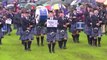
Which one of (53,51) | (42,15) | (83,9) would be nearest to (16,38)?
(42,15)

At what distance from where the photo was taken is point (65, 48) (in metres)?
23.0

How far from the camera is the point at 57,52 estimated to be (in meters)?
21.7

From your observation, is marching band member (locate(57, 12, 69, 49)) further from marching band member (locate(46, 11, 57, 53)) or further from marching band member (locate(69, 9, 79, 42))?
marching band member (locate(69, 9, 79, 42))

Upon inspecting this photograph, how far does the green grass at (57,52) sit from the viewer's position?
67.1ft

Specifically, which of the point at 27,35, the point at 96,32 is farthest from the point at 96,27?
the point at 27,35

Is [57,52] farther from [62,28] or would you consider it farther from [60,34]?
[62,28]

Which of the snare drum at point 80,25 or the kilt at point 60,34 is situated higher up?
the snare drum at point 80,25

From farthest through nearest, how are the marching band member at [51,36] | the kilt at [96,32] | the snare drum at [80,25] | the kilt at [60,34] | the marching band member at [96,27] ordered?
the snare drum at [80,25]
the kilt at [96,32]
the marching band member at [96,27]
the kilt at [60,34]
the marching band member at [51,36]

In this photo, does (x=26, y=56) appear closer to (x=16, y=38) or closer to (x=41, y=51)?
(x=41, y=51)

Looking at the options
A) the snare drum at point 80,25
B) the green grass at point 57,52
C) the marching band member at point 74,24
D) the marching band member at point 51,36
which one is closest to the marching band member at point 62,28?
the green grass at point 57,52

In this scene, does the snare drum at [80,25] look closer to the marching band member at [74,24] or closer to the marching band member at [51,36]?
the marching band member at [74,24]

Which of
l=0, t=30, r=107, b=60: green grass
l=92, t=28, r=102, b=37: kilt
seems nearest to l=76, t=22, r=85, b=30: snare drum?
l=0, t=30, r=107, b=60: green grass

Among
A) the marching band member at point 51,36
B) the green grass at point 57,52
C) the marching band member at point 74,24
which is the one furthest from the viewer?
the marching band member at point 74,24

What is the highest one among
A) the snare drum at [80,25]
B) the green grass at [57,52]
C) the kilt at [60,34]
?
the snare drum at [80,25]
